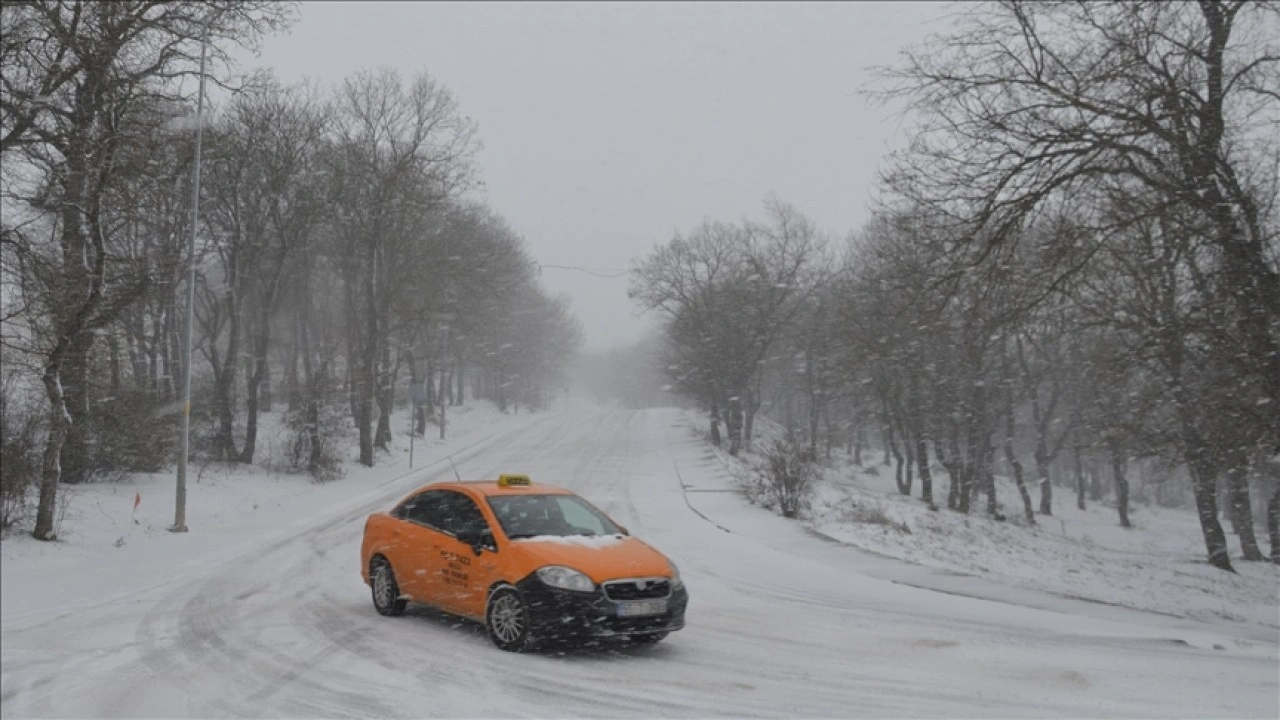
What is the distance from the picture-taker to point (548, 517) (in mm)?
8953

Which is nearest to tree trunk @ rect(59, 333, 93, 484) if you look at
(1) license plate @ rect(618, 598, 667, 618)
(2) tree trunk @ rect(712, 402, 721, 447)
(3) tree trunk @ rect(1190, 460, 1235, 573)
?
(1) license plate @ rect(618, 598, 667, 618)

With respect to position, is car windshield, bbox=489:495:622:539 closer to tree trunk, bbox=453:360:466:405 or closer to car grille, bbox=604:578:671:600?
car grille, bbox=604:578:671:600

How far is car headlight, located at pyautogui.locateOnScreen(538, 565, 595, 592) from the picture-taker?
25.3 ft

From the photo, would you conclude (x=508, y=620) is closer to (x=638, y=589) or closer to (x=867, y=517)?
(x=638, y=589)

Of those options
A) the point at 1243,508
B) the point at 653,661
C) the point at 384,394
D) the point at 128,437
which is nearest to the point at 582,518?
the point at 653,661

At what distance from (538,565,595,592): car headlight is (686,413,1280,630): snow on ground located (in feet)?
25.5

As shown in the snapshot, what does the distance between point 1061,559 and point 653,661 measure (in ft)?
58.6

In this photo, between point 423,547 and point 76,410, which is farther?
point 76,410

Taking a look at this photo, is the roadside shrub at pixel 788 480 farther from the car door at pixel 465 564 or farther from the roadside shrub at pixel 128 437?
the roadside shrub at pixel 128 437

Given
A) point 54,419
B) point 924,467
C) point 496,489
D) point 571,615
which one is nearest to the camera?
point 571,615

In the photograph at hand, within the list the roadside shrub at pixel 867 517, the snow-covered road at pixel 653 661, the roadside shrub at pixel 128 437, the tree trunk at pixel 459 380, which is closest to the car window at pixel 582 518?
the snow-covered road at pixel 653 661

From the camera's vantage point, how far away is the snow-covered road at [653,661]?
6246mm

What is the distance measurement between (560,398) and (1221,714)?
14602 cm

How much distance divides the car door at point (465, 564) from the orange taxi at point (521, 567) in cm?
1
